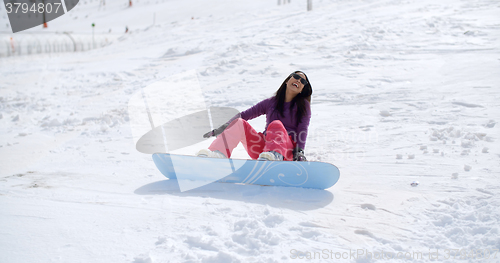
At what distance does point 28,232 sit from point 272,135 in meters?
1.95

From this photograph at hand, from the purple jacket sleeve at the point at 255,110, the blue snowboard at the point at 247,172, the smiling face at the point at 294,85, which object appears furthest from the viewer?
the purple jacket sleeve at the point at 255,110

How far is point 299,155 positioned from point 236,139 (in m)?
0.58

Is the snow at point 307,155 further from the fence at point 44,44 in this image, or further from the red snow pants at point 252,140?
the fence at point 44,44

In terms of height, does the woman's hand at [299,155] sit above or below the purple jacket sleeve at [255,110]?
below

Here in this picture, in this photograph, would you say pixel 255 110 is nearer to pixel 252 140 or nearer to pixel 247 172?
pixel 252 140

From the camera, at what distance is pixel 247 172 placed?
3002 millimetres

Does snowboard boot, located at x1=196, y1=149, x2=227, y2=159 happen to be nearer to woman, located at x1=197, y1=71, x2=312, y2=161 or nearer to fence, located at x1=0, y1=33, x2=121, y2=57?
woman, located at x1=197, y1=71, x2=312, y2=161

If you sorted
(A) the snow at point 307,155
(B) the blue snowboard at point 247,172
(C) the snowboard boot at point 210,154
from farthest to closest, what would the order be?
1. (C) the snowboard boot at point 210,154
2. (B) the blue snowboard at point 247,172
3. (A) the snow at point 307,155

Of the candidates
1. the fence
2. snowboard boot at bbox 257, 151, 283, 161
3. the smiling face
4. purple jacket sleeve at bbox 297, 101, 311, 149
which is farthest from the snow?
the fence

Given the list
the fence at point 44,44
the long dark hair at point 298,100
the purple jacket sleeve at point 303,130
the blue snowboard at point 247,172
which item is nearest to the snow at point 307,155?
the blue snowboard at point 247,172

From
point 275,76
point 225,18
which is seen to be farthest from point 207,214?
point 225,18

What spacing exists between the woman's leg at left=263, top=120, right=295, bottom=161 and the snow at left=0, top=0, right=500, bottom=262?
1.13ft

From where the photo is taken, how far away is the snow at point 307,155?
2146mm

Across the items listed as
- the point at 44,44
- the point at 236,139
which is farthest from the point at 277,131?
the point at 44,44
